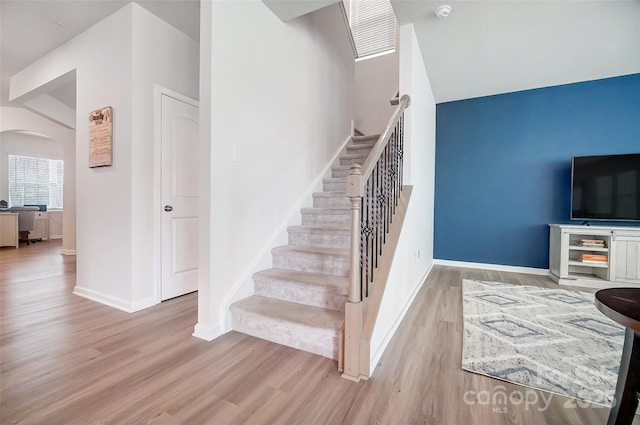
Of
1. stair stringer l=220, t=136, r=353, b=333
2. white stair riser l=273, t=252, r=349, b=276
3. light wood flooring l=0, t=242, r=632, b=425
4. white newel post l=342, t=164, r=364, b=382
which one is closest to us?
light wood flooring l=0, t=242, r=632, b=425

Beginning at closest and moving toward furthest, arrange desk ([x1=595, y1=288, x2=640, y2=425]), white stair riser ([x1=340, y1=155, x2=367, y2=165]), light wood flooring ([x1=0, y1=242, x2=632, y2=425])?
desk ([x1=595, y1=288, x2=640, y2=425])
light wood flooring ([x1=0, y1=242, x2=632, y2=425])
white stair riser ([x1=340, y1=155, x2=367, y2=165])

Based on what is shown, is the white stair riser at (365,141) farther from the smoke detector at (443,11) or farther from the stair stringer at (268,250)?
the smoke detector at (443,11)

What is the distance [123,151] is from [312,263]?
1.99 m

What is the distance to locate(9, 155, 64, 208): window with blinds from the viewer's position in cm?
722

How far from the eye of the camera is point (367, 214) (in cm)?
173

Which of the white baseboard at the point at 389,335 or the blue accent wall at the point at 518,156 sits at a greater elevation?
the blue accent wall at the point at 518,156

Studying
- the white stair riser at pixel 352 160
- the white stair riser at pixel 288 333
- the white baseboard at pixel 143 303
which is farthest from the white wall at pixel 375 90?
the white baseboard at pixel 143 303

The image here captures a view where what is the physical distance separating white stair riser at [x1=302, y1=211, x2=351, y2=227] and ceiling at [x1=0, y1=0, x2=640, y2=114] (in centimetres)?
192

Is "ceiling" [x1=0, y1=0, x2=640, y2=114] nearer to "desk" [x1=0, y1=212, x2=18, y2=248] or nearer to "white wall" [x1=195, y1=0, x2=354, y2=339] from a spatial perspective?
"white wall" [x1=195, y1=0, x2=354, y2=339]

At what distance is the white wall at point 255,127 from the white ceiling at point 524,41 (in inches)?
45.6

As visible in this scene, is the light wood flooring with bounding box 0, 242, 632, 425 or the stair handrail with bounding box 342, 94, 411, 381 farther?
the stair handrail with bounding box 342, 94, 411, 381

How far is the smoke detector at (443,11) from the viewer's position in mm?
2404

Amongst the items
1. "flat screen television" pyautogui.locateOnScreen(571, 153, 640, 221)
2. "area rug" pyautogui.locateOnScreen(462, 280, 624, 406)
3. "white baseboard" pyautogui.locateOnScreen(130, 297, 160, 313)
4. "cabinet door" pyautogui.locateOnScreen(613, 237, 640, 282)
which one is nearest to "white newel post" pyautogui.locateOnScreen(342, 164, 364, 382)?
"area rug" pyautogui.locateOnScreen(462, 280, 624, 406)

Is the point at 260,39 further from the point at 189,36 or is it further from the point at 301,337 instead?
the point at 301,337
